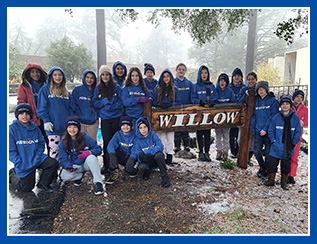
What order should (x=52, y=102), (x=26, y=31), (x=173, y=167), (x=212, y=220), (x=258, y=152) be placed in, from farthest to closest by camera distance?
(x=26, y=31)
(x=173, y=167)
(x=258, y=152)
(x=52, y=102)
(x=212, y=220)

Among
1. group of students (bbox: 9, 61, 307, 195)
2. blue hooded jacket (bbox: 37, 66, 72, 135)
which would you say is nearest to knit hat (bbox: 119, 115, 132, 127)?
group of students (bbox: 9, 61, 307, 195)

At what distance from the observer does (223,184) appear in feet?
13.9

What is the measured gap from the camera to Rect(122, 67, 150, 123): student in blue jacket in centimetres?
440

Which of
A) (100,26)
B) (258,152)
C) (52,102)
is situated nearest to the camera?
(52,102)

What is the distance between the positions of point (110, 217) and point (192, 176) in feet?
6.31

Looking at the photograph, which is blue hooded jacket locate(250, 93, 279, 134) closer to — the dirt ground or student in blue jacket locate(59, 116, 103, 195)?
the dirt ground

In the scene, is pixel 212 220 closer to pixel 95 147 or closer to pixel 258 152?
pixel 258 152

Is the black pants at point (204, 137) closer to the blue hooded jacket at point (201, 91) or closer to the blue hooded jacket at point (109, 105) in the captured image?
the blue hooded jacket at point (201, 91)

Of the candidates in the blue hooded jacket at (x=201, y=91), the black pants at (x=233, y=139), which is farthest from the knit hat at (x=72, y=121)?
the black pants at (x=233, y=139)

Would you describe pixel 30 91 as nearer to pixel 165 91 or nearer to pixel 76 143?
pixel 76 143

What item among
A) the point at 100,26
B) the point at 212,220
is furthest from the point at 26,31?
the point at 212,220

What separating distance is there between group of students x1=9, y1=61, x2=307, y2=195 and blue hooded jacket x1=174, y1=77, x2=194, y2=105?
0.23 metres

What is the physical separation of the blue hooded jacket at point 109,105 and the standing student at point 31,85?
1094 millimetres

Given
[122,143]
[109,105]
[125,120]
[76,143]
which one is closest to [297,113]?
[125,120]
